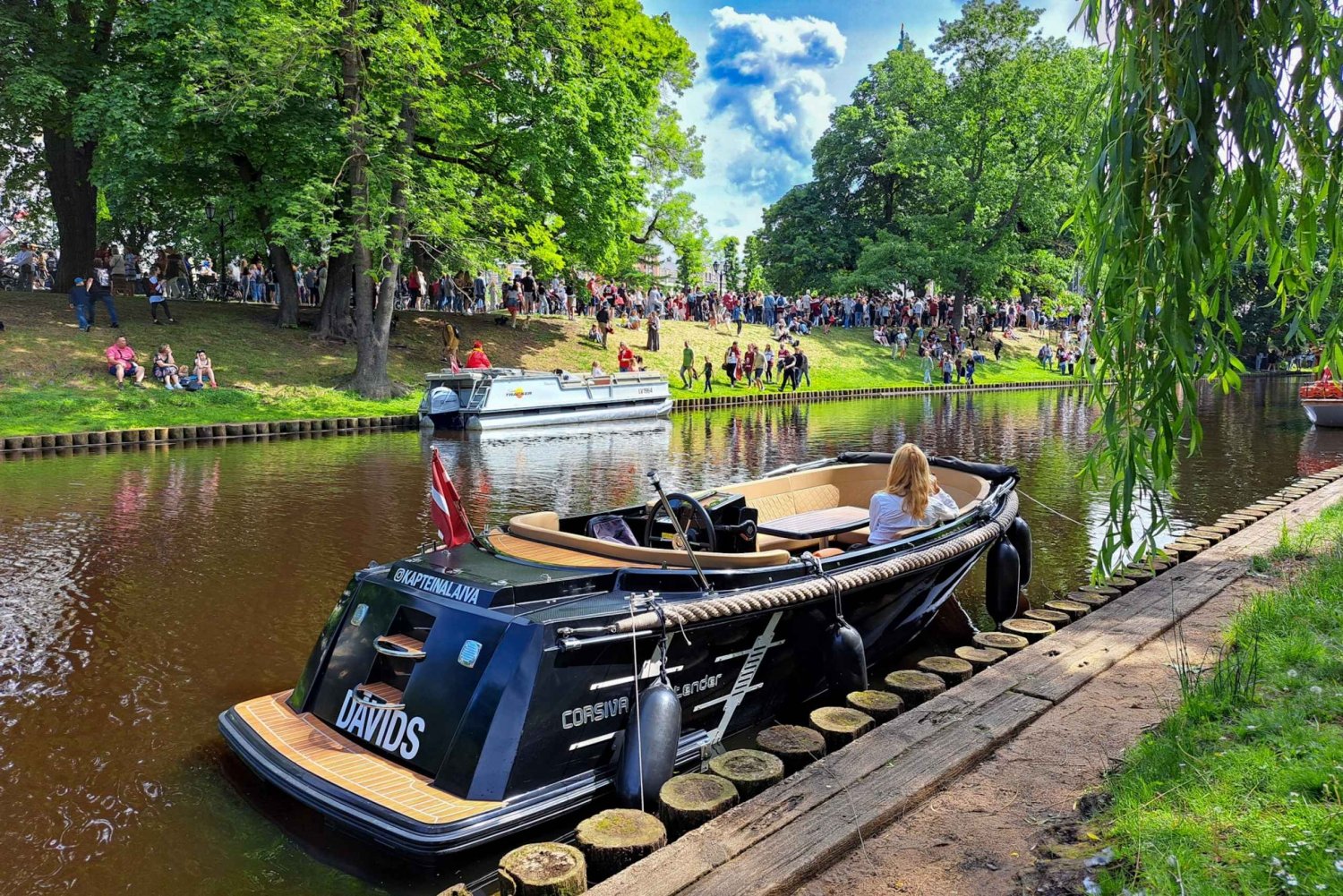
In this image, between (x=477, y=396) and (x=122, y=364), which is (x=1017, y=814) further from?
(x=122, y=364)

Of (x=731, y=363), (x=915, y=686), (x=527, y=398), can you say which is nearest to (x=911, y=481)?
(x=915, y=686)

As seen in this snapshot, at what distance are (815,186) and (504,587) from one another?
5612cm

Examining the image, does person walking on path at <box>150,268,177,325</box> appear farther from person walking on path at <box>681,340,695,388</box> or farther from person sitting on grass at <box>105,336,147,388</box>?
person walking on path at <box>681,340,695,388</box>

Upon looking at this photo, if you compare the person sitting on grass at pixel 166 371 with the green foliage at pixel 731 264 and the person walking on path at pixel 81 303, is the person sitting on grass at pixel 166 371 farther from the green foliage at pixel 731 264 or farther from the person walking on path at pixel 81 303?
the green foliage at pixel 731 264

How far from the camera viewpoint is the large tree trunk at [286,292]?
28125 mm

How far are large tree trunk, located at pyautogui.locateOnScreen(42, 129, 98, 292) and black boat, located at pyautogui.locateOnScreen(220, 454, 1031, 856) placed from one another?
26.4m

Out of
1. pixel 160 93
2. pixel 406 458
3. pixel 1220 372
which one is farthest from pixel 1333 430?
pixel 160 93

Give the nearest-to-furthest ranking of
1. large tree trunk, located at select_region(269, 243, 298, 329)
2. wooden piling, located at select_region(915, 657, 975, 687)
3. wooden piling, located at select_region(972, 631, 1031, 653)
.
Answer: wooden piling, located at select_region(915, 657, 975, 687) < wooden piling, located at select_region(972, 631, 1031, 653) < large tree trunk, located at select_region(269, 243, 298, 329)

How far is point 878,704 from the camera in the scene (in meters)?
4.88

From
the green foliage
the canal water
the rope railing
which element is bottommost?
the canal water

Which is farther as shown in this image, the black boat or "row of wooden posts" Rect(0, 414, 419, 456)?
"row of wooden posts" Rect(0, 414, 419, 456)

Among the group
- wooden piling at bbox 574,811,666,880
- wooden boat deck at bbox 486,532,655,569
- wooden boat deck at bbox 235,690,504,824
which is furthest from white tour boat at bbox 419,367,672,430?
wooden piling at bbox 574,811,666,880

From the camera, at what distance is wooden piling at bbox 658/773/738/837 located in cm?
377

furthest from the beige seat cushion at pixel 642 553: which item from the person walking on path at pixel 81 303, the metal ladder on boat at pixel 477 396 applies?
the person walking on path at pixel 81 303
